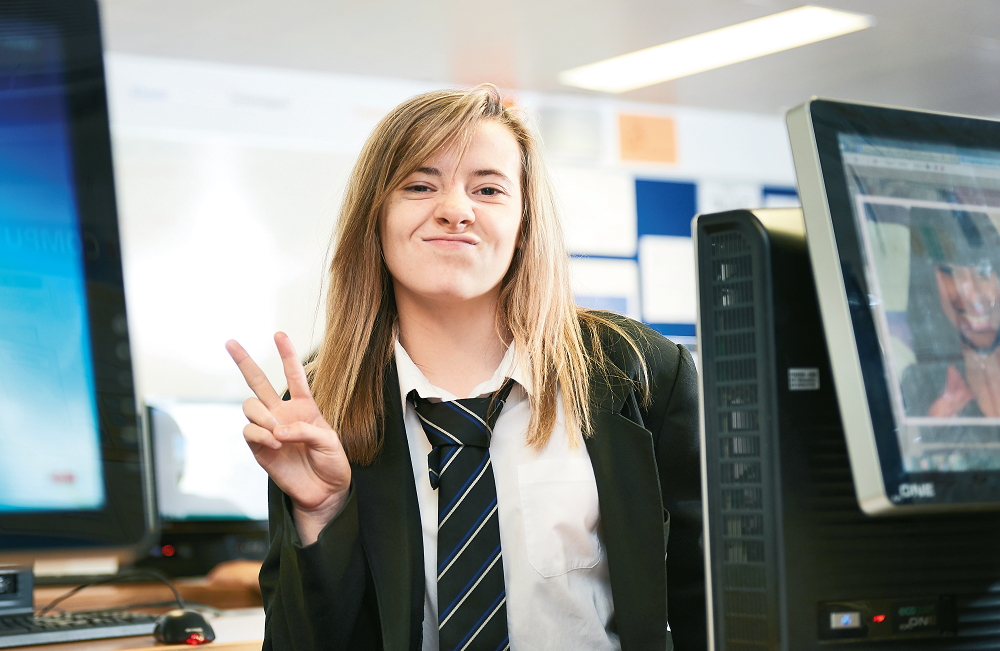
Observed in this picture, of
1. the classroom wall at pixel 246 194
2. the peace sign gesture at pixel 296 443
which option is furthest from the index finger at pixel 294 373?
the classroom wall at pixel 246 194

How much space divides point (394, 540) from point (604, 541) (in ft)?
0.79

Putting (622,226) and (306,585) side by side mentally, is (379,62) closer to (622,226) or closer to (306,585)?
(622,226)

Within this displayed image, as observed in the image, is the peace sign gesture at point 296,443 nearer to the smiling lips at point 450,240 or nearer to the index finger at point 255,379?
the index finger at point 255,379

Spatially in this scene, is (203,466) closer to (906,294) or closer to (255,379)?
(255,379)

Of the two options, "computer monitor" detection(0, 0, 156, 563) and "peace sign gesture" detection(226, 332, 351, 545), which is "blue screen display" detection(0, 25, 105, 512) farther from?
"peace sign gesture" detection(226, 332, 351, 545)

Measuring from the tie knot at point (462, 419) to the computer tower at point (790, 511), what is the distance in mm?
468

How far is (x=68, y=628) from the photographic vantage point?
1.15m

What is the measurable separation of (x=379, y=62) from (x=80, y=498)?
398 centimetres

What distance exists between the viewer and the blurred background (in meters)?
4.13

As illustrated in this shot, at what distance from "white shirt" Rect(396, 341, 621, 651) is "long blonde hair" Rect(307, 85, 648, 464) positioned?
0.12 feet

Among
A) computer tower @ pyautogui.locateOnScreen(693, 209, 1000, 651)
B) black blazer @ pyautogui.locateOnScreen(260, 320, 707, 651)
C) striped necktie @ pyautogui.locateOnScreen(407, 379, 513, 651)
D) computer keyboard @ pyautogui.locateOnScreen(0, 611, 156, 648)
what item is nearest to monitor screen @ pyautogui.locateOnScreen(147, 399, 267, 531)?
computer keyboard @ pyautogui.locateOnScreen(0, 611, 156, 648)

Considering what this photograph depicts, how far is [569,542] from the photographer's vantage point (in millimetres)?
1097

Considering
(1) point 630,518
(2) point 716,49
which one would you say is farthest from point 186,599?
(2) point 716,49

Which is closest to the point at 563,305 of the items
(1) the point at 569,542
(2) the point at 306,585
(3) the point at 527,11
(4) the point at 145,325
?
(1) the point at 569,542
